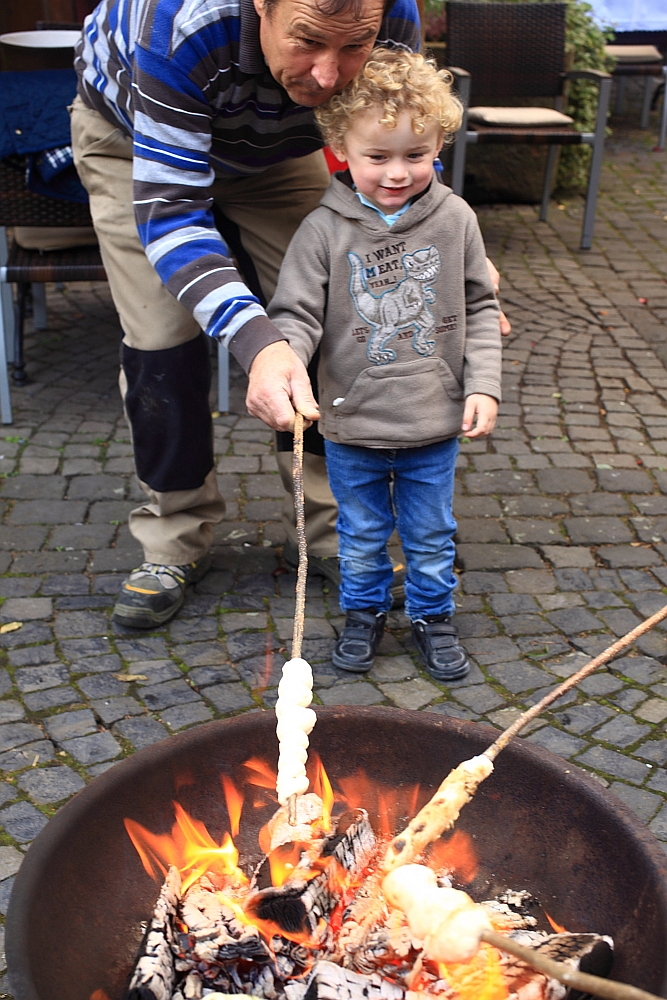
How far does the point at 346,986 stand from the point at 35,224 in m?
3.94

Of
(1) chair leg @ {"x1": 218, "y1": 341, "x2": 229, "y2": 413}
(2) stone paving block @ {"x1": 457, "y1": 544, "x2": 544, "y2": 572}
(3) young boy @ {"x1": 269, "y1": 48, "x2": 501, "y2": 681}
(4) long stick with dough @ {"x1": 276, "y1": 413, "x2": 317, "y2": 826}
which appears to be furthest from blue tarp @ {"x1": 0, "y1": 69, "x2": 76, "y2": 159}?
(4) long stick with dough @ {"x1": 276, "y1": 413, "x2": 317, "y2": 826}

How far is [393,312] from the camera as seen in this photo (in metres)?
2.73

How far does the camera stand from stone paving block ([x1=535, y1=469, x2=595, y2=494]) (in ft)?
13.8

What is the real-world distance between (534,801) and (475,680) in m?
1.16

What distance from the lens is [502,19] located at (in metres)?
7.21

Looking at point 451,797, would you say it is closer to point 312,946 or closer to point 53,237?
point 312,946

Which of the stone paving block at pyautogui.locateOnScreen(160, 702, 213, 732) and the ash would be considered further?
the stone paving block at pyautogui.locateOnScreen(160, 702, 213, 732)

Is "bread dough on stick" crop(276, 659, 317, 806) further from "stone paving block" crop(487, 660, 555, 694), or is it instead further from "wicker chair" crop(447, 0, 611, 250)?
"wicker chair" crop(447, 0, 611, 250)

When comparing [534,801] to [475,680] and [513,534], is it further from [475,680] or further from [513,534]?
[513,534]

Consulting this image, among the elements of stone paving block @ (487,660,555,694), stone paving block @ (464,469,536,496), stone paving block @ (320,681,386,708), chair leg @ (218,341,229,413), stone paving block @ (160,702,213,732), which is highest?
chair leg @ (218,341,229,413)

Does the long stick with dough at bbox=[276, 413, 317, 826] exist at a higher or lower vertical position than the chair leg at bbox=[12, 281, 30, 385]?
higher

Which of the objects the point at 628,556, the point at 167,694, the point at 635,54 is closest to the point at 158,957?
the point at 167,694

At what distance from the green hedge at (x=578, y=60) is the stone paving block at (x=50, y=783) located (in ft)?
23.6

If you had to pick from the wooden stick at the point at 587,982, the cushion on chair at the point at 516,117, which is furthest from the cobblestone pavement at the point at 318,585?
the cushion on chair at the point at 516,117
